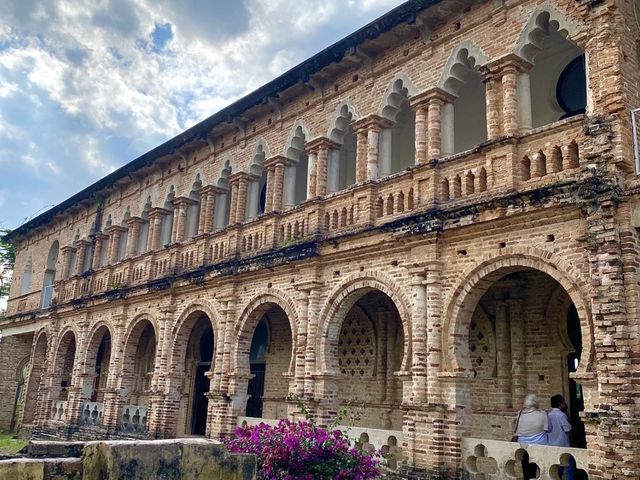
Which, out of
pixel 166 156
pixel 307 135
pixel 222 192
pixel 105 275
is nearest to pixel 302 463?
pixel 307 135

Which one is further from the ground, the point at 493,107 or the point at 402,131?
the point at 402,131

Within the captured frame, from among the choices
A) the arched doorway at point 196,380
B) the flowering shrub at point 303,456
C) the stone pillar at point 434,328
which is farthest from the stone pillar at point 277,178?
the flowering shrub at point 303,456

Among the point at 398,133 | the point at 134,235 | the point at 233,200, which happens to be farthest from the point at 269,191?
the point at 134,235

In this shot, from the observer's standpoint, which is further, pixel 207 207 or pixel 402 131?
pixel 207 207

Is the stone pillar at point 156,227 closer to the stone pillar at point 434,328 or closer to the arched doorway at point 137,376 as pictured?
the arched doorway at point 137,376

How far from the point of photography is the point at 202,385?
17.8m

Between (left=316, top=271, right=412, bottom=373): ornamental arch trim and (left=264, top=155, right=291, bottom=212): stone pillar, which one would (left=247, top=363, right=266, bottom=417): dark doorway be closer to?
(left=264, top=155, right=291, bottom=212): stone pillar

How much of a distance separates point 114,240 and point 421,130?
12793 mm

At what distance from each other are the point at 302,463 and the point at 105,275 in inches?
574

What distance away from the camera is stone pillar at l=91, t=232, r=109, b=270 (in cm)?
2158

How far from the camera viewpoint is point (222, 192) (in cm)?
1678

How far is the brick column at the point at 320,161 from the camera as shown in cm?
1320

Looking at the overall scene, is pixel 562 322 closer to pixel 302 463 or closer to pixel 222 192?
pixel 302 463

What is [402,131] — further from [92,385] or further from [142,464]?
[92,385]
